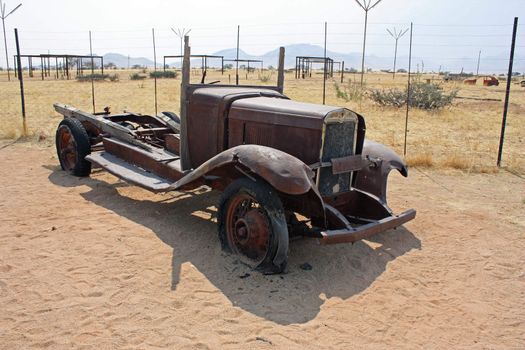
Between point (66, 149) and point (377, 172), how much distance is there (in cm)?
494


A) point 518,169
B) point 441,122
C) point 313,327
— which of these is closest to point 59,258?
point 313,327

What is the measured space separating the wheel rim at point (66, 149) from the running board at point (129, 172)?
74cm

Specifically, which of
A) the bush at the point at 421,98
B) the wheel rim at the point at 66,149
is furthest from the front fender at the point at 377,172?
the bush at the point at 421,98

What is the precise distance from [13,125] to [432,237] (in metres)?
10.1

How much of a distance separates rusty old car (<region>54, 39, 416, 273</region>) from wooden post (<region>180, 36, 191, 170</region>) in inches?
0.5

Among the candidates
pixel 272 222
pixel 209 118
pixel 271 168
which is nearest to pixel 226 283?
pixel 272 222

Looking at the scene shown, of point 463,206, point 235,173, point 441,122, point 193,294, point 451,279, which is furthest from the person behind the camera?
point 441,122

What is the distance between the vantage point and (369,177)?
5270 mm

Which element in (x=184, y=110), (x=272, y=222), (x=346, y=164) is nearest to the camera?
(x=272, y=222)

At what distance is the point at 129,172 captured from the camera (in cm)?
580

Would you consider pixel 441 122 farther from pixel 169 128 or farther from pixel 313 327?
pixel 313 327

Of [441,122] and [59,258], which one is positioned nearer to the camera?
[59,258]

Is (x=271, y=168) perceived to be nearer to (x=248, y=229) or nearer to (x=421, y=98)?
(x=248, y=229)

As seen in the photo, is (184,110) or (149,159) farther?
(149,159)
